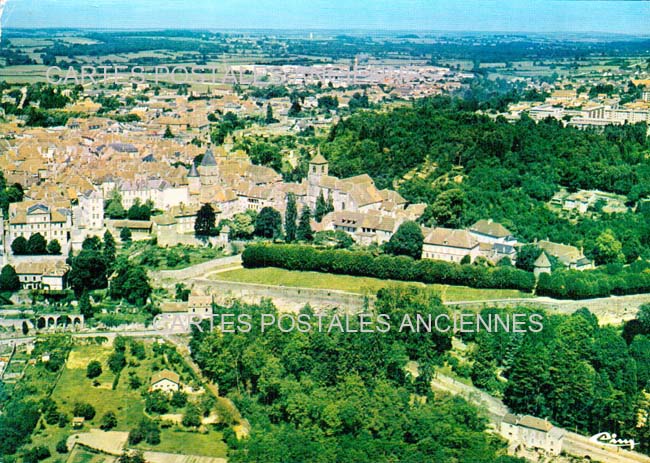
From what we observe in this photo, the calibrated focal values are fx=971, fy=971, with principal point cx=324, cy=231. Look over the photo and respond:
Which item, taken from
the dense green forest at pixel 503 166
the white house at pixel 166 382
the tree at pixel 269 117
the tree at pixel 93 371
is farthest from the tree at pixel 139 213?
the tree at pixel 269 117

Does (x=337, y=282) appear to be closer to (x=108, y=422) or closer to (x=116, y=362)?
(x=116, y=362)

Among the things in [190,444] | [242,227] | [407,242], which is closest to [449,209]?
[407,242]

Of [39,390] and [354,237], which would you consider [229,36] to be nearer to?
[354,237]

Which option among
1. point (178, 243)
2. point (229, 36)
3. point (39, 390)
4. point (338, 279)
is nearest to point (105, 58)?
point (229, 36)

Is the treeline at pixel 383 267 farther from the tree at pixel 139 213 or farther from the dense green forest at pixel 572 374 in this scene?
the tree at pixel 139 213

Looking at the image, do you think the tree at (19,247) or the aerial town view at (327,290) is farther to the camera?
the tree at (19,247)

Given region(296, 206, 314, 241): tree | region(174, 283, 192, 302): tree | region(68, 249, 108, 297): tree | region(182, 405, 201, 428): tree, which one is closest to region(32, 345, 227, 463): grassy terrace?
region(182, 405, 201, 428): tree

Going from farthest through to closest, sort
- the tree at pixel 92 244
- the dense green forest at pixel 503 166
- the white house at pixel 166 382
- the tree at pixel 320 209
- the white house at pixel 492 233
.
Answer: the tree at pixel 320 209 < the dense green forest at pixel 503 166 < the white house at pixel 492 233 < the tree at pixel 92 244 < the white house at pixel 166 382
